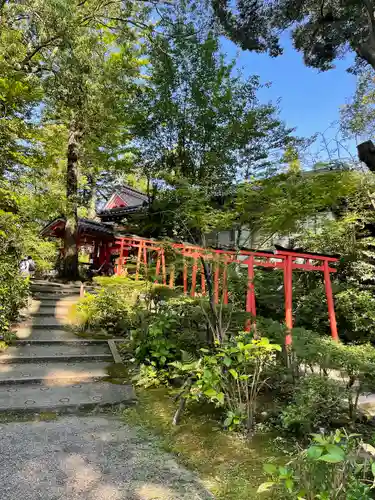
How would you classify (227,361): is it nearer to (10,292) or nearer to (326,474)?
(326,474)

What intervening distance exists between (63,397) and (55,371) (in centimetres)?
103

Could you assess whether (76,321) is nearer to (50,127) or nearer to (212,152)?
(212,152)

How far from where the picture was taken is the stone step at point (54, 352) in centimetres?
571

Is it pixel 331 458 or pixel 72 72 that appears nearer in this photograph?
pixel 331 458

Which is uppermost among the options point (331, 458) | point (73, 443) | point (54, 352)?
point (331, 458)

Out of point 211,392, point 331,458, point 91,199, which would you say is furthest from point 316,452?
point 91,199

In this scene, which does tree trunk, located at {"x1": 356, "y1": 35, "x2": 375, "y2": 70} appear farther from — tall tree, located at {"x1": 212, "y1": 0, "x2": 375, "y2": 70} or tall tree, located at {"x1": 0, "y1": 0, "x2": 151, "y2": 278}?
tall tree, located at {"x1": 0, "y1": 0, "x2": 151, "y2": 278}

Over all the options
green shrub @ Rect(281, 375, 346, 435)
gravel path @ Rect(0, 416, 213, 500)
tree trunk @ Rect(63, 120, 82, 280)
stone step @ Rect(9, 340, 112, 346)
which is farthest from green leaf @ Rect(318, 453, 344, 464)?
tree trunk @ Rect(63, 120, 82, 280)

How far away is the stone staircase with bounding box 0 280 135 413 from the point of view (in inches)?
170

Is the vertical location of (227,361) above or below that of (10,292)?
below

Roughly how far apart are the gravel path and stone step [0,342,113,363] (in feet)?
6.96

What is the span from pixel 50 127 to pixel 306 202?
1241 cm

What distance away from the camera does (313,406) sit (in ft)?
10.9

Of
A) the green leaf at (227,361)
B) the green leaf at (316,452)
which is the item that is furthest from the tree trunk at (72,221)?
the green leaf at (316,452)
